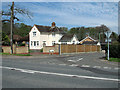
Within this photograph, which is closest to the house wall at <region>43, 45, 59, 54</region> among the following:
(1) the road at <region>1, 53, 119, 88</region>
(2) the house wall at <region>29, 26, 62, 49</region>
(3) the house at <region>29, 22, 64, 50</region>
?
(3) the house at <region>29, 22, 64, 50</region>

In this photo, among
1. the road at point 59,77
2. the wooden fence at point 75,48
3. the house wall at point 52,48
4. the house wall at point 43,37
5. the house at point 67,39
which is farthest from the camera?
the house at point 67,39

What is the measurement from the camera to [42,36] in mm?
39812

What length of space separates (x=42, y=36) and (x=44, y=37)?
2.50 feet

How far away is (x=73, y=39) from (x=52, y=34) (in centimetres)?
644

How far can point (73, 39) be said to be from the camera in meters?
43.0

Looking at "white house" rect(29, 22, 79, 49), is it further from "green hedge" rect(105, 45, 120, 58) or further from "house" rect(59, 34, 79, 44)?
"green hedge" rect(105, 45, 120, 58)

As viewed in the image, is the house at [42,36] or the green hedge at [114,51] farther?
the house at [42,36]

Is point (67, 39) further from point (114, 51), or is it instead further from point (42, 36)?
point (114, 51)

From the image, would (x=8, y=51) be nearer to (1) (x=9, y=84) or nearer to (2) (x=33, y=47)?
(2) (x=33, y=47)

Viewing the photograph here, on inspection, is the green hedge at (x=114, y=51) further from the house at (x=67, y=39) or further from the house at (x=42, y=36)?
the house at (x=42, y=36)

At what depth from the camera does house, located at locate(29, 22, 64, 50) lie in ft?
130

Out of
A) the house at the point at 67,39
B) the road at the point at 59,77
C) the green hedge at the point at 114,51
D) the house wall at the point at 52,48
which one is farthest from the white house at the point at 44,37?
the road at the point at 59,77

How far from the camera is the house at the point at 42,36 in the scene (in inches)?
1560

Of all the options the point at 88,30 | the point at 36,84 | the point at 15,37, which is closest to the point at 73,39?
the point at 15,37
